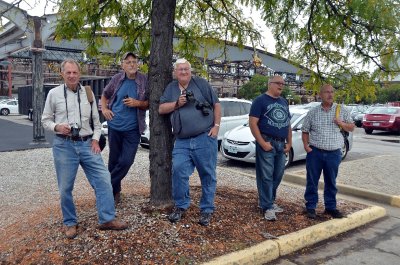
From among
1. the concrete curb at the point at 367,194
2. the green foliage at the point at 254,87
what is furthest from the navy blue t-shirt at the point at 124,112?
the green foliage at the point at 254,87

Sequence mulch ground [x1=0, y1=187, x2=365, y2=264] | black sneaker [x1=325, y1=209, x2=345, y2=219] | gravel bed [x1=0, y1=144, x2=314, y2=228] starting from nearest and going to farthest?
1. mulch ground [x1=0, y1=187, x2=365, y2=264]
2. black sneaker [x1=325, y1=209, x2=345, y2=219]
3. gravel bed [x1=0, y1=144, x2=314, y2=228]

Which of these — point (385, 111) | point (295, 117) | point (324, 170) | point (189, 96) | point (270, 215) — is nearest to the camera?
point (189, 96)

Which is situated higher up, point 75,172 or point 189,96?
point 189,96

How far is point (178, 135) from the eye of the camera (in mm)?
4051

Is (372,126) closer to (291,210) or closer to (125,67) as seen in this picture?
(291,210)

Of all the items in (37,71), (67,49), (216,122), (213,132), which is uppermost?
(67,49)

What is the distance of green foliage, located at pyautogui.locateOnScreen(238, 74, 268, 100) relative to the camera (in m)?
43.2

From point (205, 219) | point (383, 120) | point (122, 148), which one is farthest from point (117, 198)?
point (383, 120)

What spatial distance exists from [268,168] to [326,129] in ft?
3.16

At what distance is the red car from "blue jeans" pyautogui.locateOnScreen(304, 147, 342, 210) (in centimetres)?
1707

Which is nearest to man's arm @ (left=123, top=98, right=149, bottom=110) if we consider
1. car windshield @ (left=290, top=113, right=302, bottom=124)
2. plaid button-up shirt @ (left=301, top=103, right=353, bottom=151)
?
plaid button-up shirt @ (left=301, top=103, right=353, bottom=151)

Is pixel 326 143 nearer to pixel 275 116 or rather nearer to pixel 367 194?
pixel 275 116

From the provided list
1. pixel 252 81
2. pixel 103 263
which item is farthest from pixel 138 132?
pixel 252 81

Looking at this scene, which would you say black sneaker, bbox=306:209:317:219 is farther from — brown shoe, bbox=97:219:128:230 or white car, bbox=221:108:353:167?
white car, bbox=221:108:353:167
